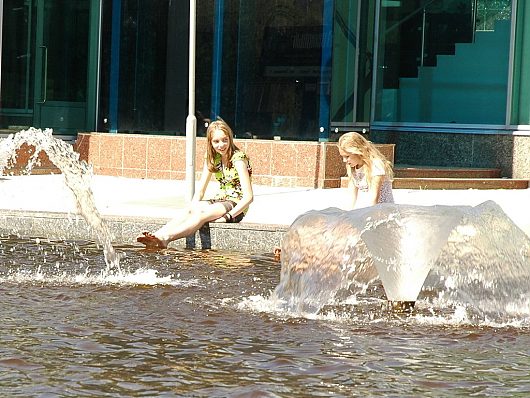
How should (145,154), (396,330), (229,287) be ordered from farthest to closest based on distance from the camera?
(145,154), (229,287), (396,330)

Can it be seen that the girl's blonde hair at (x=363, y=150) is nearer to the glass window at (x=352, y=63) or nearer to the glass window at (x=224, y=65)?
the glass window at (x=224, y=65)

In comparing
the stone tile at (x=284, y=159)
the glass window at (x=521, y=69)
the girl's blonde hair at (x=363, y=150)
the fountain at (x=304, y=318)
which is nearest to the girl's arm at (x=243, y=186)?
the fountain at (x=304, y=318)

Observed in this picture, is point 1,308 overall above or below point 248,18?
below

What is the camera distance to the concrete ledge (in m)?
11.4

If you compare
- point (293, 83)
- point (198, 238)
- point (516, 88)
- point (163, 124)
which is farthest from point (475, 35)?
point (198, 238)

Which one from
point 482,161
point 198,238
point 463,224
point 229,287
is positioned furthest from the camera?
point 482,161

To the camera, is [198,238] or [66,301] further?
[198,238]

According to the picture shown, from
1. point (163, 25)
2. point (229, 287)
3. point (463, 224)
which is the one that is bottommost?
point (229, 287)

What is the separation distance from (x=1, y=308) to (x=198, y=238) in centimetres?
378

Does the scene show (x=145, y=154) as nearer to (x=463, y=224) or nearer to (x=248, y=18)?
(x=248, y=18)

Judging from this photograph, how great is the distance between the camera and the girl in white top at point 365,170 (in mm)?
9719

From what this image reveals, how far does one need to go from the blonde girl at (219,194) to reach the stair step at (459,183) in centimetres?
691

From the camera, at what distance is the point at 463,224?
8180mm

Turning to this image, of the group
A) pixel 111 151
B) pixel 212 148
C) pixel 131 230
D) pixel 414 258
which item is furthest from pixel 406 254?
pixel 111 151
